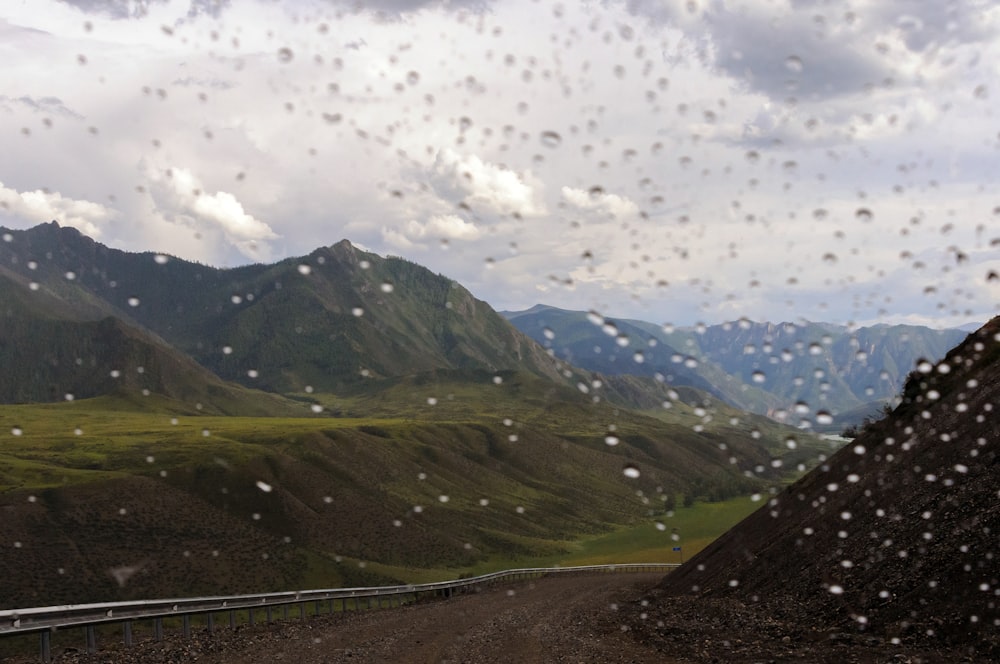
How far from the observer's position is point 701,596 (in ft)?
95.2

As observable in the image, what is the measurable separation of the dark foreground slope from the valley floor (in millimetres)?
384

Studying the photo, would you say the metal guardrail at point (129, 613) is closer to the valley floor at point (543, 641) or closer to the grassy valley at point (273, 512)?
the valley floor at point (543, 641)

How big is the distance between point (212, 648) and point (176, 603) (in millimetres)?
4323

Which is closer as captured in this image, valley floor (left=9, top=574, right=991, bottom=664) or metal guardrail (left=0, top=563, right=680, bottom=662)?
valley floor (left=9, top=574, right=991, bottom=664)

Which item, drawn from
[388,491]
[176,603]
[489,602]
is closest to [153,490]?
[388,491]

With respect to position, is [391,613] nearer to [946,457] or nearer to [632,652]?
[632,652]

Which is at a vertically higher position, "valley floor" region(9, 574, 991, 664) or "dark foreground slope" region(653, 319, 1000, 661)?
"dark foreground slope" region(653, 319, 1000, 661)

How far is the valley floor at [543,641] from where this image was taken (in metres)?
17.7

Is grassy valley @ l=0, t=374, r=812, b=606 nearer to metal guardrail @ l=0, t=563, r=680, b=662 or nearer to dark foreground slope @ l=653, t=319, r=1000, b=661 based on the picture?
dark foreground slope @ l=653, t=319, r=1000, b=661

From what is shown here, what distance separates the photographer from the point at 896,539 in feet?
70.3

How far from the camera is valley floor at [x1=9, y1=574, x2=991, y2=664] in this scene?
57.9ft

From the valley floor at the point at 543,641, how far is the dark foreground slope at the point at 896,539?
384 mm

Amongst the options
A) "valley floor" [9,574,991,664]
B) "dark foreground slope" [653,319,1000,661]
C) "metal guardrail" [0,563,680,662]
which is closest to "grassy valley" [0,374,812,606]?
"dark foreground slope" [653,319,1000,661]

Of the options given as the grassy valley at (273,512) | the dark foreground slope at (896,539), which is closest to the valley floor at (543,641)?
the dark foreground slope at (896,539)
